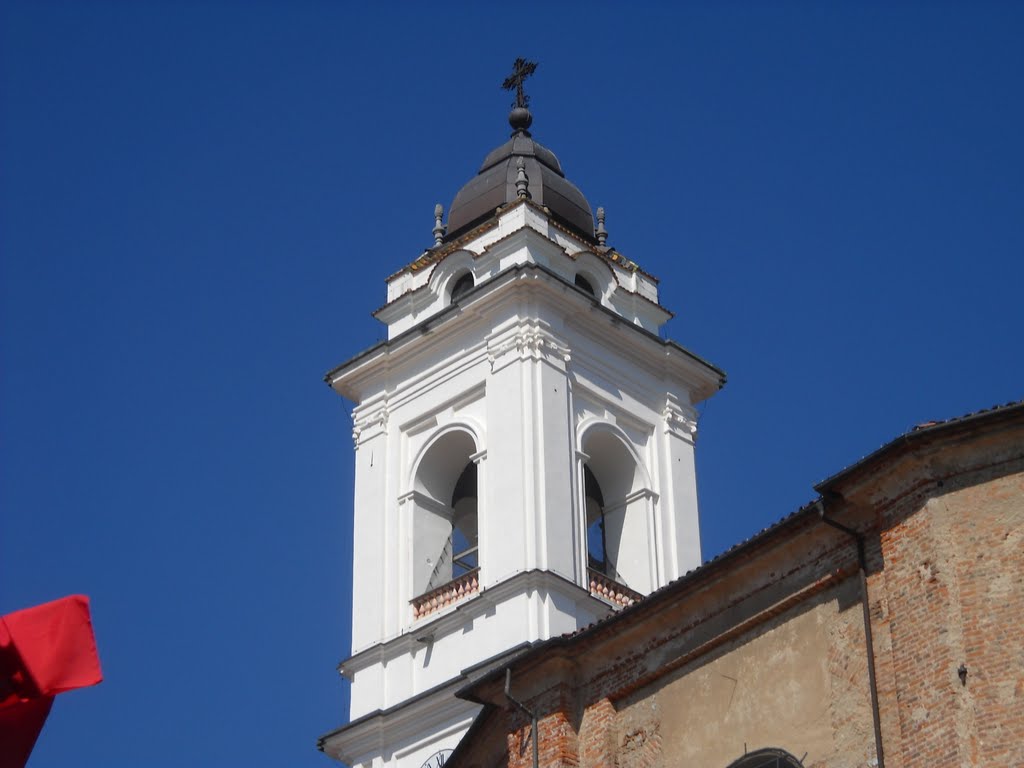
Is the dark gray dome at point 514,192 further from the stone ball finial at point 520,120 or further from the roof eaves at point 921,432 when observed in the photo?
the roof eaves at point 921,432

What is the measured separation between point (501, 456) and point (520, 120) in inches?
390

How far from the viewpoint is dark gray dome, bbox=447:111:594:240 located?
37.0 metres

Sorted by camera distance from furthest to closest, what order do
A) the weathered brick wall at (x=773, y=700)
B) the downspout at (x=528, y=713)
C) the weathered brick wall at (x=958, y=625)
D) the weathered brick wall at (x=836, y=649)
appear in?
the downspout at (x=528, y=713) < the weathered brick wall at (x=773, y=700) < the weathered brick wall at (x=836, y=649) < the weathered brick wall at (x=958, y=625)

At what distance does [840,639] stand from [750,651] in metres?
1.17

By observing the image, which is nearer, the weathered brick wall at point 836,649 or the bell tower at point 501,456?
the weathered brick wall at point 836,649

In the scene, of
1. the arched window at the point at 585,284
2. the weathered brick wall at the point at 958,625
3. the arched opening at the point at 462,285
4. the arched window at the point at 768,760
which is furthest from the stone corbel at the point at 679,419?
the weathered brick wall at the point at 958,625

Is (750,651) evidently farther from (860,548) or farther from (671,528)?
(671,528)

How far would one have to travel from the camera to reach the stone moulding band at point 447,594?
31.5 m

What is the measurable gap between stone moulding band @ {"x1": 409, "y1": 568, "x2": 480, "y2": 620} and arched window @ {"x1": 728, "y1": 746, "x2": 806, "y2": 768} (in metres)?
13.5

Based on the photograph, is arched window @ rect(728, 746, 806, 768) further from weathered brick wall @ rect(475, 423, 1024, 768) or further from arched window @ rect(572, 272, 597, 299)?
arched window @ rect(572, 272, 597, 299)

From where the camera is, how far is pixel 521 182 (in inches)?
1432

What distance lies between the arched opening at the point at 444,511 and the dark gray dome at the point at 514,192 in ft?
16.4

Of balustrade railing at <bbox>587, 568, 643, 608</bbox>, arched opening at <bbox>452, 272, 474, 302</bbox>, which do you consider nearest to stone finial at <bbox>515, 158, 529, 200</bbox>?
arched opening at <bbox>452, 272, 474, 302</bbox>

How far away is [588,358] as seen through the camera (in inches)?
1344
